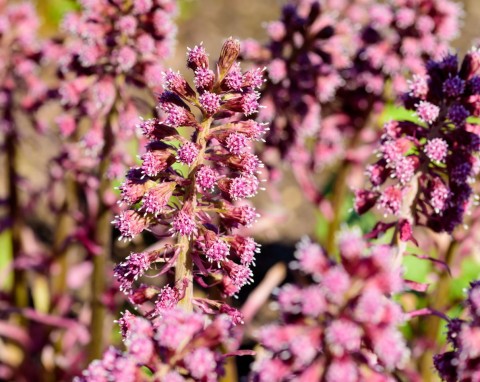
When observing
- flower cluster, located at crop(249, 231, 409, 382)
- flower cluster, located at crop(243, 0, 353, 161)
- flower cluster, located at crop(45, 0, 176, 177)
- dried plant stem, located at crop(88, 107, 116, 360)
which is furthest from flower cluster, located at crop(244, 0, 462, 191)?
flower cluster, located at crop(249, 231, 409, 382)

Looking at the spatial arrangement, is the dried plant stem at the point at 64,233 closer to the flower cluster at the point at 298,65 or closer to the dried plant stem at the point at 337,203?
the flower cluster at the point at 298,65

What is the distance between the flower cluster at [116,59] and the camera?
3.36 metres

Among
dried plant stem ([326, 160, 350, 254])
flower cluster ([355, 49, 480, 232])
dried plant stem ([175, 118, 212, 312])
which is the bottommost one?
dried plant stem ([175, 118, 212, 312])

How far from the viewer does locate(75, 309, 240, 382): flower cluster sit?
1.74 meters

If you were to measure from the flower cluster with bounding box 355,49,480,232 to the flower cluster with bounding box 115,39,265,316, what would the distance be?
0.61m

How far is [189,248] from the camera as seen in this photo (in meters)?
2.13

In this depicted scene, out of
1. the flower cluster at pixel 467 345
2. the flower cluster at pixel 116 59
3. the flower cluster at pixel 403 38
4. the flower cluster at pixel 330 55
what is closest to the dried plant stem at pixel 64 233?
the flower cluster at pixel 116 59

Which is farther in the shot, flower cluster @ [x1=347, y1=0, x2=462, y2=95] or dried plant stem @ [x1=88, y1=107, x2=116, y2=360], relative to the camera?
flower cluster @ [x1=347, y1=0, x2=462, y2=95]

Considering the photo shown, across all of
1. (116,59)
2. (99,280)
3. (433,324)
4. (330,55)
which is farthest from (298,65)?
(433,324)

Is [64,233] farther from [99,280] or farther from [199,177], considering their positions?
[199,177]

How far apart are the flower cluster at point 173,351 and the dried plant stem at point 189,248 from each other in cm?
21

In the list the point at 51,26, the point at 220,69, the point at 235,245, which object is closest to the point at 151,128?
the point at 220,69

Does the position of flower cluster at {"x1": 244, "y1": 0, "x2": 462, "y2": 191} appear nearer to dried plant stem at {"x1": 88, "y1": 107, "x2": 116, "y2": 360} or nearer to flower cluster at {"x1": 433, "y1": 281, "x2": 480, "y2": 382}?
dried plant stem at {"x1": 88, "y1": 107, "x2": 116, "y2": 360}

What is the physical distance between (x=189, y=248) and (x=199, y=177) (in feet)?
0.78
